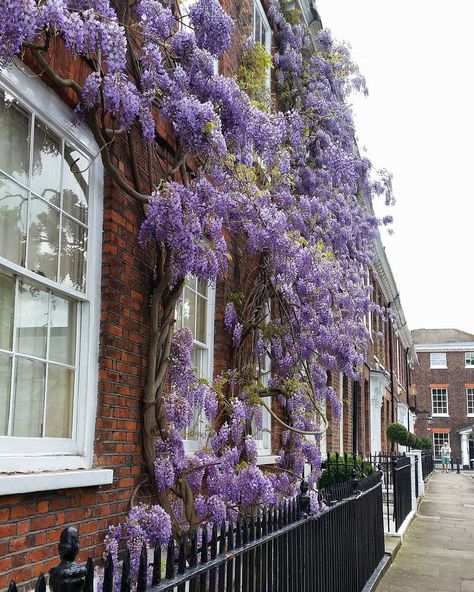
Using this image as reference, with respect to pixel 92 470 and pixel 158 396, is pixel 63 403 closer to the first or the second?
pixel 92 470

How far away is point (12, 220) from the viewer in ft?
12.6

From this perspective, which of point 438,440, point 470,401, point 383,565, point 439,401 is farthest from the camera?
point 439,401

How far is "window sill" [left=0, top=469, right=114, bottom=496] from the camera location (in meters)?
3.43

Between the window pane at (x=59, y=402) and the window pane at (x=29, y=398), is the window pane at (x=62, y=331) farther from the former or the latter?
the window pane at (x=29, y=398)

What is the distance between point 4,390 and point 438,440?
2130 inches

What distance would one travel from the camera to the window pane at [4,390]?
3693mm

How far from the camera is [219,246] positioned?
5246 millimetres

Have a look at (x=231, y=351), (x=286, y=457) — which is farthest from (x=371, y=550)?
(x=231, y=351)

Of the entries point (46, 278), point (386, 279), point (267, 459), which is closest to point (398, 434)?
point (386, 279)

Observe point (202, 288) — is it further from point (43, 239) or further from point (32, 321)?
point (32, 321)

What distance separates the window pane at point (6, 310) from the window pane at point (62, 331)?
0.42 meters

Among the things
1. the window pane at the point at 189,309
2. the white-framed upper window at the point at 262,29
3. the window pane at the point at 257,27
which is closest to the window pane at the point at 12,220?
the window pane at the point at 189,309

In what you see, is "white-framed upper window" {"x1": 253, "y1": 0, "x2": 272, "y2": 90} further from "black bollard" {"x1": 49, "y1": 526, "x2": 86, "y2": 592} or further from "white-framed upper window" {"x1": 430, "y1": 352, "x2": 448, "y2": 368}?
"white-framed upper window" {"x1": 430, "y1": 352, "x2": 448, "y2": 368}

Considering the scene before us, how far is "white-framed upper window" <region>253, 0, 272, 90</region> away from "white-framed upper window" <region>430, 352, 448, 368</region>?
49.1 m
